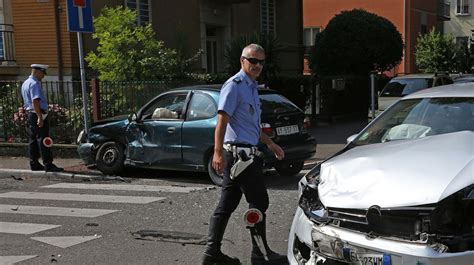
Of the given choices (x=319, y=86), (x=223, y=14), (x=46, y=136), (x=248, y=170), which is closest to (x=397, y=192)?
(x=248, y=170)

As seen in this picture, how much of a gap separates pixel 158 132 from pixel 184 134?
0.55m

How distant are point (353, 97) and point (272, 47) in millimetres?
5801

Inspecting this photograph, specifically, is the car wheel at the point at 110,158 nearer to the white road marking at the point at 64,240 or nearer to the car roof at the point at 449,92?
the white road marking at the point at 64,240

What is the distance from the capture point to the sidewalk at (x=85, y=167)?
1021 centimetres

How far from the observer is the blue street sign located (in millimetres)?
10050

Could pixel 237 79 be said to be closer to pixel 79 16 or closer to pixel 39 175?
pixel 79 16

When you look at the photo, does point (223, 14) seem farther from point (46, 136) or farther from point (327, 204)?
point (327, 204)

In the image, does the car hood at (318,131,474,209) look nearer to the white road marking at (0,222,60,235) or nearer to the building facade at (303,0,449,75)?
the white road marking at (0,222,60,235)

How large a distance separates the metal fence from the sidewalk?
661 millimetres

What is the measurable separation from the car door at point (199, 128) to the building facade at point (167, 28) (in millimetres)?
4886

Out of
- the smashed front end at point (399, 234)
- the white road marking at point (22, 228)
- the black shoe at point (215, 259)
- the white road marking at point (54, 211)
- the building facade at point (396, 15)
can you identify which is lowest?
→ the white road marking at point (54, 211)

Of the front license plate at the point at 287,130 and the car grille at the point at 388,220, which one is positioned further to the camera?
the front license plate at the point at 287,130

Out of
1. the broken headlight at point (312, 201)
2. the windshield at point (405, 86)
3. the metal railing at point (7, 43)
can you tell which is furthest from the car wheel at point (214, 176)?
the metal railing at point (7, 43)

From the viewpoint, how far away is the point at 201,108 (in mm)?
8914
